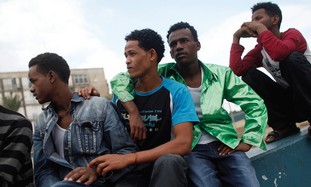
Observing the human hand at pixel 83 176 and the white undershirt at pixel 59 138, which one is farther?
the white undershirt at pixel 59 138

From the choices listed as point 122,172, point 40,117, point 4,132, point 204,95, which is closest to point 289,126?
point 204,95

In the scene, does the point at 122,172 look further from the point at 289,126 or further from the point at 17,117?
the point at 289,126

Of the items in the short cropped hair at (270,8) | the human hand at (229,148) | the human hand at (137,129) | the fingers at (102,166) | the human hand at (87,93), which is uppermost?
the short cropped hair at (270,8)

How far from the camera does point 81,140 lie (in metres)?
2.30

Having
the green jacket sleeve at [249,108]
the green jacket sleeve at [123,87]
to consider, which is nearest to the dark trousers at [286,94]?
the green jacket sleeve at [249,108]

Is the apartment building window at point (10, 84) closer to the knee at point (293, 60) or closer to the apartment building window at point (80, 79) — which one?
the apartment building window at point (80, 79)

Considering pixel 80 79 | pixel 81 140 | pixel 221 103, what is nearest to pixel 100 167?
pixel 81 140

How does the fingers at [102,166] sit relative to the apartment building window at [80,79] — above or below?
→ above

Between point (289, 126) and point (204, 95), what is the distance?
4.16ft

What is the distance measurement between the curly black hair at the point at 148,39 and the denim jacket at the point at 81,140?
561 millimetres

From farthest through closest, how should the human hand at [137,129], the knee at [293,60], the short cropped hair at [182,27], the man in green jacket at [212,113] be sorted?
1. the short cropped hair at [182,27]
2. the knee at [293,60]
3. the man in green jacket at [212,113]
4. the human hand at [137,129]

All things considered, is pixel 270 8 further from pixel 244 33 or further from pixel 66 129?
pixel 66 129

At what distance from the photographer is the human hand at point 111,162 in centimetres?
198

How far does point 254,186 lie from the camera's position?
2.38 meters
